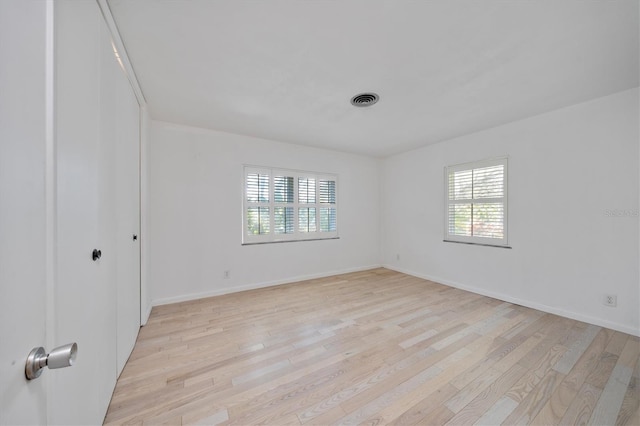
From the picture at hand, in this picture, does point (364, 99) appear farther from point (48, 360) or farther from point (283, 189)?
point (48, 360)

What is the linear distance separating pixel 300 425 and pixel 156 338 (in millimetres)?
1680

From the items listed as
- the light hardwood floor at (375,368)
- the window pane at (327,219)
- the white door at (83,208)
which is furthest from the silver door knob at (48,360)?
the window pane at (327,219)

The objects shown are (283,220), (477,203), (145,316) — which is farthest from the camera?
(283,220)

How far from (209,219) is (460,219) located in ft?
12.3

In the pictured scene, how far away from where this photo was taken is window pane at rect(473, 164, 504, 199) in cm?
320

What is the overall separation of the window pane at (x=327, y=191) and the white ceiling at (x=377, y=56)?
1582 millimetres

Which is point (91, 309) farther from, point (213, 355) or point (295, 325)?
point (295, 325)

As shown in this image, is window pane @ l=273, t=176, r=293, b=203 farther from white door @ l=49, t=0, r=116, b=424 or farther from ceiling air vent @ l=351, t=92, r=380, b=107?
white door @ l=49, t=0, r=116, b=424

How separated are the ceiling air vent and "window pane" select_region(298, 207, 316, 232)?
2085mm

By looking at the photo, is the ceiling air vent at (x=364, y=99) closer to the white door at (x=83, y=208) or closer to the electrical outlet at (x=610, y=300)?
the white door at (x=83, y=208)

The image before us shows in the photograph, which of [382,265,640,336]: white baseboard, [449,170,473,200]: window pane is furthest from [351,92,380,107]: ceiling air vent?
[382,265,640,336]: white baseboard

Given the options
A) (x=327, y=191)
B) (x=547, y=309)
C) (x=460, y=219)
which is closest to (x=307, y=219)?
(x=327, y=191)

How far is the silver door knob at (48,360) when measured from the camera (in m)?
0.46

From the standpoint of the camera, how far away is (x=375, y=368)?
181 cm
